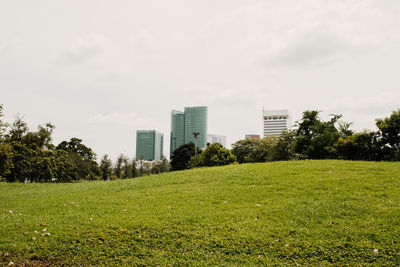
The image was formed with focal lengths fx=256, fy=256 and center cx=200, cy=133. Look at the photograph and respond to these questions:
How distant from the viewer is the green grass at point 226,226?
670cm

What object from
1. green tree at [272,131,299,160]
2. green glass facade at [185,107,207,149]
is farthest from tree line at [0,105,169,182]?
green glass facade at [185,107,207,149]

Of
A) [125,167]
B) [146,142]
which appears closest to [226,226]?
[125,167]

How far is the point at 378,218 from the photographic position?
812 cm

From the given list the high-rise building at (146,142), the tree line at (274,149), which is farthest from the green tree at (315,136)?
the high-rise building at (146,142)

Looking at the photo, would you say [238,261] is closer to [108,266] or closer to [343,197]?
[108,266]

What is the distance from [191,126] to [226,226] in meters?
185

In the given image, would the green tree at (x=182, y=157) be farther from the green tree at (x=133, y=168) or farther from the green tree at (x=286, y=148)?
the green tree at (x=286, y=148)

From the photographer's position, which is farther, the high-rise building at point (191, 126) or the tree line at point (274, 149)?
the high-rise building at point (191, 126)

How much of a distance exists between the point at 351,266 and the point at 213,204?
573 cm

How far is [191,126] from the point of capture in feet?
634

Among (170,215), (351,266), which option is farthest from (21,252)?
(351,266)

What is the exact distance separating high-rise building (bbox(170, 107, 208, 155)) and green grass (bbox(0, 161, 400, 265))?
576ft

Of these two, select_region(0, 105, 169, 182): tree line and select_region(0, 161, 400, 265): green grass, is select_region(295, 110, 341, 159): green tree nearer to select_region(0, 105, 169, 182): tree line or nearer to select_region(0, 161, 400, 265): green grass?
select_region(0, 161, 400, 265): green grass

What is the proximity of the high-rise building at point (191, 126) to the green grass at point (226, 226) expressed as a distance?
17549cm
